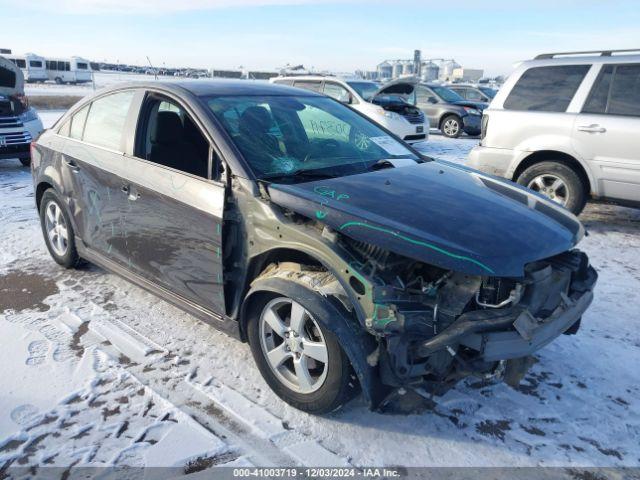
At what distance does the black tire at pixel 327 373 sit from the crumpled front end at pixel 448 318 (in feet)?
0.64

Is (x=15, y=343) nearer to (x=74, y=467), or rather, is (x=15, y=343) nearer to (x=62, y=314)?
(x=62, y=314)

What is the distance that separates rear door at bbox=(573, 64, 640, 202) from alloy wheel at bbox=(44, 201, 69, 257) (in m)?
5.58

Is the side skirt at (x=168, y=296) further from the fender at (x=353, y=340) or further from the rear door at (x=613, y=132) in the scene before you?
the rear door at (x=613, y=132)

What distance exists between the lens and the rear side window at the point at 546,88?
612 cm

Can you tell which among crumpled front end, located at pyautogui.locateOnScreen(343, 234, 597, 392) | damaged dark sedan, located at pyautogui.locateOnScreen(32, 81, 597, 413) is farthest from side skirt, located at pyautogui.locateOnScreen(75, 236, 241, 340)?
crumpled front end, located at pyautogui.locateOnScreen(343, 234, 597, 392)

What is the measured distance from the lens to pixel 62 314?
3930mm

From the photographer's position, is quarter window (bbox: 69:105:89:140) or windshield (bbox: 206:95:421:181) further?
quarter window (bbox: 69:105:89:140)

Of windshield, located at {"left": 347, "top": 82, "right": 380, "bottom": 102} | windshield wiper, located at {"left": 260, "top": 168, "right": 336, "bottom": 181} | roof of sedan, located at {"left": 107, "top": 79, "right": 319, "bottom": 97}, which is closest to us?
windshield wiper, located at {"left": 260, "top": 168, "right": 336, "bottom": 181}

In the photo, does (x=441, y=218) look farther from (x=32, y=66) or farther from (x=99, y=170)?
(x=32, y=66)

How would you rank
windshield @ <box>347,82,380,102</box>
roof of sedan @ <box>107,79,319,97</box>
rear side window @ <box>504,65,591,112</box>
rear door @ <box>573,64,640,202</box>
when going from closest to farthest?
roof of sedan @ <box>107,79,319,97</box>, rear door @ <box>573,64,640,202</box>, rear side window @ <box>504,65,591,112</box>, windshield @ <box>347,82,380,102</box>

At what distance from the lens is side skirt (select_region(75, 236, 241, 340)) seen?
123 inches

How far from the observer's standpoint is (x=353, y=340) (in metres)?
2.47

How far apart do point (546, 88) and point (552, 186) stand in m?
1.22

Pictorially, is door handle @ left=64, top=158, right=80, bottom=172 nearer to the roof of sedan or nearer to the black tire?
the roof of sedan
